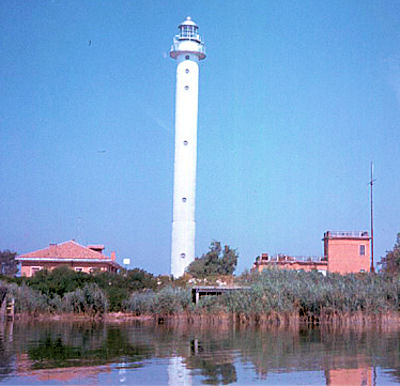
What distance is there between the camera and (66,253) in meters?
37.2

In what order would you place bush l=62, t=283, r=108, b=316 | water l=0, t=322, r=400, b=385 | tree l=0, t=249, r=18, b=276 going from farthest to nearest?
tree l=0, t=249, r=18, b=276
bush l=62, t=283, r=108, b=316
water l=0, t=322, r=400, b=385

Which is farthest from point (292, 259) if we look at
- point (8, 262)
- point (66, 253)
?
point (8, 262)

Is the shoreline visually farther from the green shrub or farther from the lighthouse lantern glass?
the lighthouse lantern glass

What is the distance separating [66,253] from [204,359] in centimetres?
2784

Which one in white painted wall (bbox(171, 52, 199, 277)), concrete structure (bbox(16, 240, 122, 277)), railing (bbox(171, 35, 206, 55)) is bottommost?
concrete structure (bbox(16, 240, 122, 277))

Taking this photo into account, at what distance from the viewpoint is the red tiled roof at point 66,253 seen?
3694 centimetres

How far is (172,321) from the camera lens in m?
23.0

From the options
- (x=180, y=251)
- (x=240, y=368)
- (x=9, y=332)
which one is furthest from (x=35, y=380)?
(x=180, y=251)

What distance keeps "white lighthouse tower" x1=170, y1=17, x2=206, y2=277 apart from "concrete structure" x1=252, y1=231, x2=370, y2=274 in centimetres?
788

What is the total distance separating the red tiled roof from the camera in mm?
36938

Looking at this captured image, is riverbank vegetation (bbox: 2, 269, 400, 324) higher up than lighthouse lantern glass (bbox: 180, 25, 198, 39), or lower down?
lower down

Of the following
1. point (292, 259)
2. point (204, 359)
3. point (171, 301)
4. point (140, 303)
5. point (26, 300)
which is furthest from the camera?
point (292, 259)

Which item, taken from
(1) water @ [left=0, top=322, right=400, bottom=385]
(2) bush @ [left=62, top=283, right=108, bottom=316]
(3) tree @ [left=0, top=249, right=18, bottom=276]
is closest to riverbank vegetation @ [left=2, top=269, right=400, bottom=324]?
(2) bush @ [left=62, top=283, right=108, bottom=316]

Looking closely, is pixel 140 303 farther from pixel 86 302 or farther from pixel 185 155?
pixel 185 155
